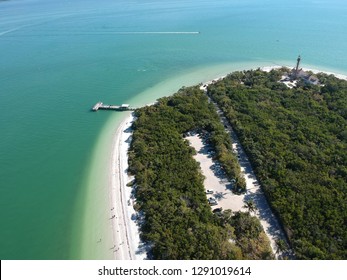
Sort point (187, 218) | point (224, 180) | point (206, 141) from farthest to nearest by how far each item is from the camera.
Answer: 1. point (206, 141)
2. point (224, 180)
3. point (187, 218)

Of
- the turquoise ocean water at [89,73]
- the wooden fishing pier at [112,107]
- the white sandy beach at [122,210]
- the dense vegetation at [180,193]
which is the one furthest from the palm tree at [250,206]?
the wooden fishing pier at [112,107]

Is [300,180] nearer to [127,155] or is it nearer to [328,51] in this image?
[127,155]

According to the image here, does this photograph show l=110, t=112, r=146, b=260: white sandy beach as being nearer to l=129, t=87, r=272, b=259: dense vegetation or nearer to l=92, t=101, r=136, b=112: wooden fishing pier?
l=129, t=87, r=272, b=259: dense vegetation

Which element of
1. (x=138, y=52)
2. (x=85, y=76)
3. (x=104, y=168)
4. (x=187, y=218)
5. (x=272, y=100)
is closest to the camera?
(x=187, y=218)

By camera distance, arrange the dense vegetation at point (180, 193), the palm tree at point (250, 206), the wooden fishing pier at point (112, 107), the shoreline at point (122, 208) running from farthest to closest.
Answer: the wooden fishing pier at point (112, 107)
the palm tree at point (250, 206)
the shoreline at point (122, 208)
the dense vegetation at point (180, 193)

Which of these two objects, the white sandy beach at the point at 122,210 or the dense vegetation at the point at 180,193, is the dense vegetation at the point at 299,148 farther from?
the white sandy beach at the point at 122,210

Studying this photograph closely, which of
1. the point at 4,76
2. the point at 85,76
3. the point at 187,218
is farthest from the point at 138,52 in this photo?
the point at 187,218
